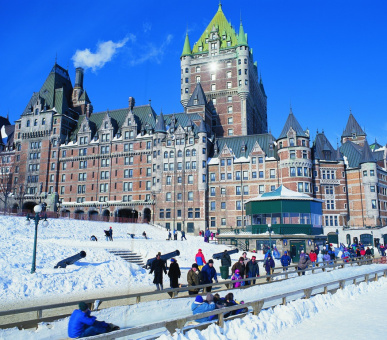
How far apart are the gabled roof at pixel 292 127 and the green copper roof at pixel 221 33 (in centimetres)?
2608

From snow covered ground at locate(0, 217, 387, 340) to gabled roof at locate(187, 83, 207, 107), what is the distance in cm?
4189

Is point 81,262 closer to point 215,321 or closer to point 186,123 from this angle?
point 215,321

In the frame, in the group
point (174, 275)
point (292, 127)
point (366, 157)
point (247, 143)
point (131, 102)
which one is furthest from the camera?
point (131, 102)

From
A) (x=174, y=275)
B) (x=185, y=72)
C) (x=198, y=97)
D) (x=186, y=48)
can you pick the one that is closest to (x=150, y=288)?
(x=174, y=275)

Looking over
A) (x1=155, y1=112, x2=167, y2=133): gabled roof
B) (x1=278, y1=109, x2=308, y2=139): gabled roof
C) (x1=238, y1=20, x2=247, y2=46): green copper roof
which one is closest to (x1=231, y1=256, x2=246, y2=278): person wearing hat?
(x1=278, y1=109, x2=308, y2=139): gabled roof

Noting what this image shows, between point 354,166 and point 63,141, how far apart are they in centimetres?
5607

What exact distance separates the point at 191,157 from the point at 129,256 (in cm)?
3642

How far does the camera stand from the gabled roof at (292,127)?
2340 inches

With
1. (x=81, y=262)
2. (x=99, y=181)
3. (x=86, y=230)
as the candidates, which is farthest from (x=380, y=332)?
(x=99, y=181)

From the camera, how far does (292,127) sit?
5972 centimetres

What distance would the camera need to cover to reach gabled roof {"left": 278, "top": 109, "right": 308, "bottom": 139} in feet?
195

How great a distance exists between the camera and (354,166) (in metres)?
62.6

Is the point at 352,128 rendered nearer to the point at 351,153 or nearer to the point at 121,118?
the point at 351,153

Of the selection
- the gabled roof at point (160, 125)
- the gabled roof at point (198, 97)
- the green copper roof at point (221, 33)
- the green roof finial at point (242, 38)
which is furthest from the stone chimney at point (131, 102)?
the green roof finial at point (242, 38)
